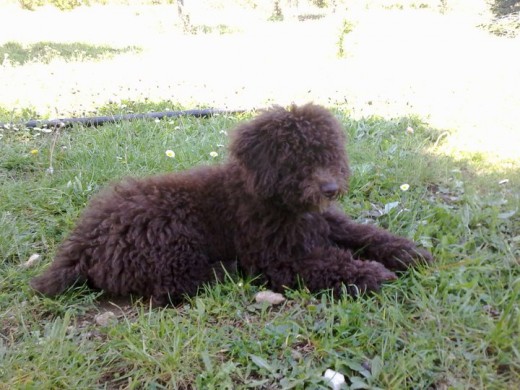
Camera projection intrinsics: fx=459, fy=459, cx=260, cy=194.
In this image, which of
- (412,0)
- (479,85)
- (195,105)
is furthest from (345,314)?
(412,0)

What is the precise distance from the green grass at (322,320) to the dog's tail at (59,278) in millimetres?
91

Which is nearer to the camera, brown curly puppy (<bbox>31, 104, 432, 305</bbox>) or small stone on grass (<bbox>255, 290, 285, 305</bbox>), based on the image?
brown curly puppy (<bbox>31, 104, 432, 305</bbox>)

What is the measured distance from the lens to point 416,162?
4.49 m

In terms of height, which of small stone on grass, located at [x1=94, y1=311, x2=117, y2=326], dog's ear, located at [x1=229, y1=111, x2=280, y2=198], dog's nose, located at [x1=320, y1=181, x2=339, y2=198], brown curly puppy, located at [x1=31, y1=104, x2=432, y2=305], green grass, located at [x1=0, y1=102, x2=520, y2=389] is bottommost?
small stone on grass, located at [x1=94, y1=311, x2=117, y2=326]

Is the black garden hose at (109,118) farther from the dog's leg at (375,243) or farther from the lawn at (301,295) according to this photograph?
the dog's leg at (375,243)

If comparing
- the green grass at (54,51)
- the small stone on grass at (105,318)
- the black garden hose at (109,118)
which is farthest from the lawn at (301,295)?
the green grass at (54,51)

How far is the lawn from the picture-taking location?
2359 mm

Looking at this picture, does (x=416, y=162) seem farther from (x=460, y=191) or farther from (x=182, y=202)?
(x=182, y=202)

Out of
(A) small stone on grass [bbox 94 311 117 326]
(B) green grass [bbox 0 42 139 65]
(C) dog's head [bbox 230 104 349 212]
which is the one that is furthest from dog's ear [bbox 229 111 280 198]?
(B) green grass [bbox 0 42 139 65]

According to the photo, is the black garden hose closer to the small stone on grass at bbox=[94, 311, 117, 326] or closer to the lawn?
the lawn

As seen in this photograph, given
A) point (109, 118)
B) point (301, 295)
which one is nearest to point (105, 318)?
point (301, 295)

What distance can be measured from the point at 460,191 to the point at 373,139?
1.49 meters

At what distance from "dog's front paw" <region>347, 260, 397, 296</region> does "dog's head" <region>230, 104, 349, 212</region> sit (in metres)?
0.50

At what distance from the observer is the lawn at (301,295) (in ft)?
7.74
